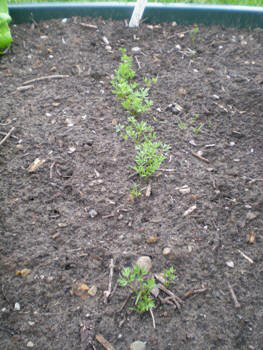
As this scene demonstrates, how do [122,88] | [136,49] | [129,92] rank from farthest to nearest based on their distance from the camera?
[136,49], [129,92], [122,88]

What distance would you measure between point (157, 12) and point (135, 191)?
72.0 inches

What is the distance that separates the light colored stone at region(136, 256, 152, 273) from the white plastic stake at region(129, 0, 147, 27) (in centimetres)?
206

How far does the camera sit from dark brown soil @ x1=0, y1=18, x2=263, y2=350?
1391mm

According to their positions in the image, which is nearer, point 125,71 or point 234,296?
point 234,296

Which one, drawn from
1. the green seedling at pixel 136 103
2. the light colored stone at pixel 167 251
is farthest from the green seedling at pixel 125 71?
the light colored stone at pixel 167 251

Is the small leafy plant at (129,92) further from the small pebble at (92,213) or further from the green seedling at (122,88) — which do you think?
the small pebble at (92,213)

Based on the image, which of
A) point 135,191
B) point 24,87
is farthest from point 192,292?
point 24,87

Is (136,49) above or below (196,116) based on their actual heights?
above

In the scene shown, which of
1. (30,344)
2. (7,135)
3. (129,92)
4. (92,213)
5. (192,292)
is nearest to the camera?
(30,344)

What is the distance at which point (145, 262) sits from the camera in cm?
154

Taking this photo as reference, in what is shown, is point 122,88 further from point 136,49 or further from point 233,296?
point 233,296

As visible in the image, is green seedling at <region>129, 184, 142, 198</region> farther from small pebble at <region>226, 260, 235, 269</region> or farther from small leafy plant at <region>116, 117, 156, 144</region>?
small pebble at <region>226, 260, 235, 269</region>

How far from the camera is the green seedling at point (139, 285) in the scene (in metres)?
1.40

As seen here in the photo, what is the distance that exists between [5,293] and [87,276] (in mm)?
352
